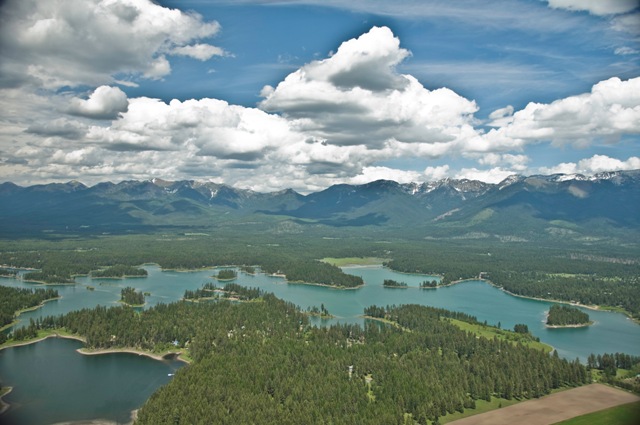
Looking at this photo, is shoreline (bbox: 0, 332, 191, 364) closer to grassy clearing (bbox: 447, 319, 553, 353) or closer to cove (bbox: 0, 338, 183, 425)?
cove (bbox: 0, 338, 183, 425)

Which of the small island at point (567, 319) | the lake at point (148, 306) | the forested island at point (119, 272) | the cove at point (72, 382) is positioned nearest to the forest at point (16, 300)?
the lake at point (148, 306)

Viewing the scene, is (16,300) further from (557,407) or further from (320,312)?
(557,407)

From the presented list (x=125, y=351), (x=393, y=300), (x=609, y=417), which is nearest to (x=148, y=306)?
(x=125, y=351)

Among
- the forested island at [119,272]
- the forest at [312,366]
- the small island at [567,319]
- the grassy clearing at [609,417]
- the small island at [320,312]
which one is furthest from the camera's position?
the forested island at [119,272]

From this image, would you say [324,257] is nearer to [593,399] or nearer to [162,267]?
[162,267]

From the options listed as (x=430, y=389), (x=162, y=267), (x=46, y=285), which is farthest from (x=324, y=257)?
(x=430, y=389)

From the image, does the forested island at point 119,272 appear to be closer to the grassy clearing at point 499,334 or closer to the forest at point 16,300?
the forest at point 16,300
